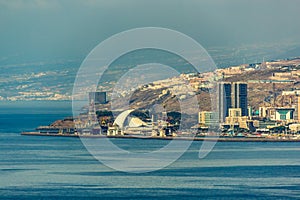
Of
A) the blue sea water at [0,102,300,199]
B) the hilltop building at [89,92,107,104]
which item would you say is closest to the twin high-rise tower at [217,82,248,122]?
the hilltop building at [89,92,107,104]

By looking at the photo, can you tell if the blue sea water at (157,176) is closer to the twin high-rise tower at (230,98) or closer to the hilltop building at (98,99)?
the twin high-rise tower at (230,98)

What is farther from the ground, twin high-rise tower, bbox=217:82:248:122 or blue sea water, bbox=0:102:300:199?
twin high-rise tower, bbox=217:82:248:122

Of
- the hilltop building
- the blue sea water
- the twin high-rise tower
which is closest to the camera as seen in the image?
the blue sea water

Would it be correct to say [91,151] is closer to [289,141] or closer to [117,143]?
[117,143]

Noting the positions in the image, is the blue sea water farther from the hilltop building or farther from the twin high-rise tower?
the hilltop building

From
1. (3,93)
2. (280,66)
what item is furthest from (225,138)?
(3,93)

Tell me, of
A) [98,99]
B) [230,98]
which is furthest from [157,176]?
[98,99]

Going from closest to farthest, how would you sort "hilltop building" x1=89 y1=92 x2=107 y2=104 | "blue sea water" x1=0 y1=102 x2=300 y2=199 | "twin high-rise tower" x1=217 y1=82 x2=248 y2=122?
"blue sea water" x1=0 y1=102 x2=300 y2=199
"twin high-rise tower" x1=217 y1=82 x2=248 y2=122
"hilltop building" x1=89 y1=92 x2=107 y2=104

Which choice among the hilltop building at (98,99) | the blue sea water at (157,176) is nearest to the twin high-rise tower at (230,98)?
the hilltop building at (98,99)
